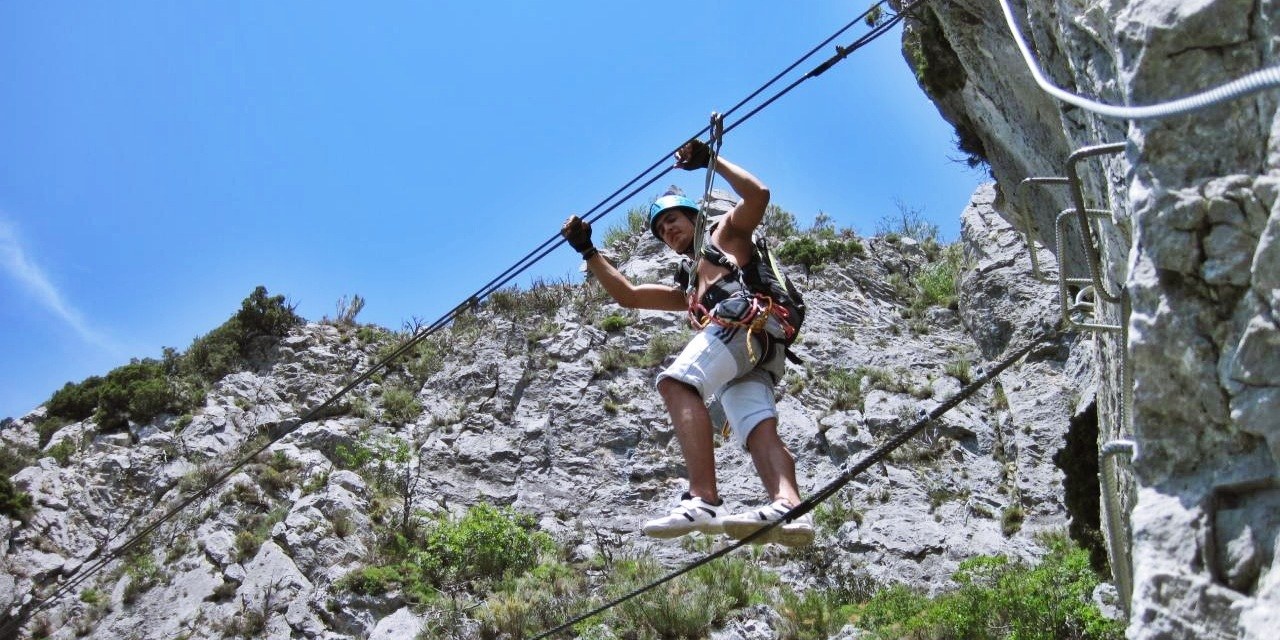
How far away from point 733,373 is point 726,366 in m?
0.08

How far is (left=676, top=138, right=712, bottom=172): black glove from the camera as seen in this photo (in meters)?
6.48

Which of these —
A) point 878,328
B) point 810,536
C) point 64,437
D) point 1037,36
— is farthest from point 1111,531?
point 64,437

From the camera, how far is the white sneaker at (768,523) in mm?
5434

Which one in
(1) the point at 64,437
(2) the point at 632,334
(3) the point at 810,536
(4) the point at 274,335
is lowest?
(3) the point at 810,536

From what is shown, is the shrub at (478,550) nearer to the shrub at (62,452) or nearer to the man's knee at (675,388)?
the shrub at (62,452)

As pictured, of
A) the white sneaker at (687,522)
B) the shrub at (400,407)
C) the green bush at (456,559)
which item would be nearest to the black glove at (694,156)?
the white sneaker at (687,522)

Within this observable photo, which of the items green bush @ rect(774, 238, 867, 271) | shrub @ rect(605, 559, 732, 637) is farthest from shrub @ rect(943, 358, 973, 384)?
shrub @ rect(605, 559, 732, 637)

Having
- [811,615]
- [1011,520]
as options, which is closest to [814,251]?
[1011,520]

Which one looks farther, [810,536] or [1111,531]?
[810,536]

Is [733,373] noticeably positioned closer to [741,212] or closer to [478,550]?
[741,212]

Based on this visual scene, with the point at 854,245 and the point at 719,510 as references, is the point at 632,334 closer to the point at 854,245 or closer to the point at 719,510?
the point at 854,245

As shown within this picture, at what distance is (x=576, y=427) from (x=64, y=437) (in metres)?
8.01

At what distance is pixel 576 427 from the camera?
17.3m

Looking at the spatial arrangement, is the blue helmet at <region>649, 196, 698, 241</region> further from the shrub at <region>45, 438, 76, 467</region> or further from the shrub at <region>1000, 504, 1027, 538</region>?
the shrub at <region>45, 438, 76, 467</region>
